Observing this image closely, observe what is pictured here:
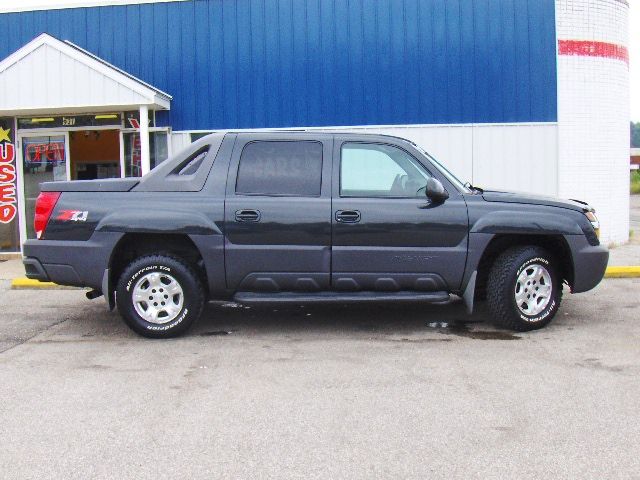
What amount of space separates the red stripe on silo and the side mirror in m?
7.14

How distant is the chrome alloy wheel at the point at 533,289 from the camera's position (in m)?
6.80

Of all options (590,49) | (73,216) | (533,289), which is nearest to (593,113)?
(590,49)

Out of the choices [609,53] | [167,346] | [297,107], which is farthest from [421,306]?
[609,53]

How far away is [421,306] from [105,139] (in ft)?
24.2

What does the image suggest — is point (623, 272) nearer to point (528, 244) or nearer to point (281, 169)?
point (528, 244)

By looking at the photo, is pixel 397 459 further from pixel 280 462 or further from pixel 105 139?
pixel 105 139

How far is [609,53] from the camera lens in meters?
12.9

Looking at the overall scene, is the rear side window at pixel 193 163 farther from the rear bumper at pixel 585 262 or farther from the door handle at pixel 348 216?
the rear bumper at pixel 585 262

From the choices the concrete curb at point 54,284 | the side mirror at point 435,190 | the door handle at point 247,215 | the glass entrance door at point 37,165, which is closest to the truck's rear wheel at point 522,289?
the side mirror at point 435,190

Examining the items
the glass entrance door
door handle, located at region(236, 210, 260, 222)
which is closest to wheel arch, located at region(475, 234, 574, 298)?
door handle, located at region(236, 210, 260, 222)

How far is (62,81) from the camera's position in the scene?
1166 cm

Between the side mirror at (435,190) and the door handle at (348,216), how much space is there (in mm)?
655

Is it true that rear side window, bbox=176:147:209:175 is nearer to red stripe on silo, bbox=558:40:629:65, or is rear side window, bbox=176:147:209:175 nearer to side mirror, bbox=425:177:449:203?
side mirror, bbox=425:177:449:203

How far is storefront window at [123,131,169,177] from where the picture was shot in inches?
502
